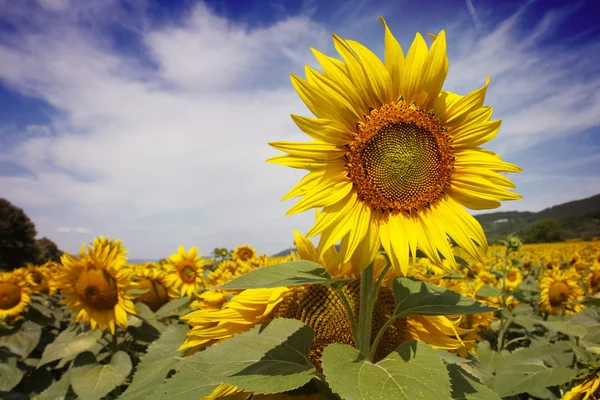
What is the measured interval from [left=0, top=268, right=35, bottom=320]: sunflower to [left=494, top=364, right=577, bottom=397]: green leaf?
23.3 feet

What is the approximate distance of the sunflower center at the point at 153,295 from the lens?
5.71 metres

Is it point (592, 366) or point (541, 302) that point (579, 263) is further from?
point (592, 366)

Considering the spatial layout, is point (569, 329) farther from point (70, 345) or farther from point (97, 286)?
point (70, 345)

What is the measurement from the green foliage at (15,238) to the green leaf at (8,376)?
58.0 feet

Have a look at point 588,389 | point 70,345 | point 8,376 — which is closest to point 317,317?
point 588,389

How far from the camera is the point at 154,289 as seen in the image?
5.83m

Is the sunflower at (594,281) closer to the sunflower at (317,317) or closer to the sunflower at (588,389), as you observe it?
the sunflower at (588,389)

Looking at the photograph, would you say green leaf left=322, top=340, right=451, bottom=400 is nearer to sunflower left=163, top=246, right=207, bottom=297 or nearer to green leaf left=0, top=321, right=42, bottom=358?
sunflower left=163, top=246, right=207, bottom=297

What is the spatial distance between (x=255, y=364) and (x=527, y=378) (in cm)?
283

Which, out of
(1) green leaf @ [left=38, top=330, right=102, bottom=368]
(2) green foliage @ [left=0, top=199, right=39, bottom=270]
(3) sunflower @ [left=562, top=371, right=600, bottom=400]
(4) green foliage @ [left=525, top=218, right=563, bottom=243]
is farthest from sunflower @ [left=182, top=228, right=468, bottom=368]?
(4) green foliage @ [left=525, top=218, right=563, bottom=243]

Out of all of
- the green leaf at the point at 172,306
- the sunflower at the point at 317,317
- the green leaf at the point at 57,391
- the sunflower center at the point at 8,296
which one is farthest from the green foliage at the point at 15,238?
the sunflower at the point at 317,317

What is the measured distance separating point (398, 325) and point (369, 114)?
920mm

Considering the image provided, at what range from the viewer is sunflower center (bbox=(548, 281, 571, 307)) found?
705 cm

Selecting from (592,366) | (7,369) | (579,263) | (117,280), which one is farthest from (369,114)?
(579,263)
